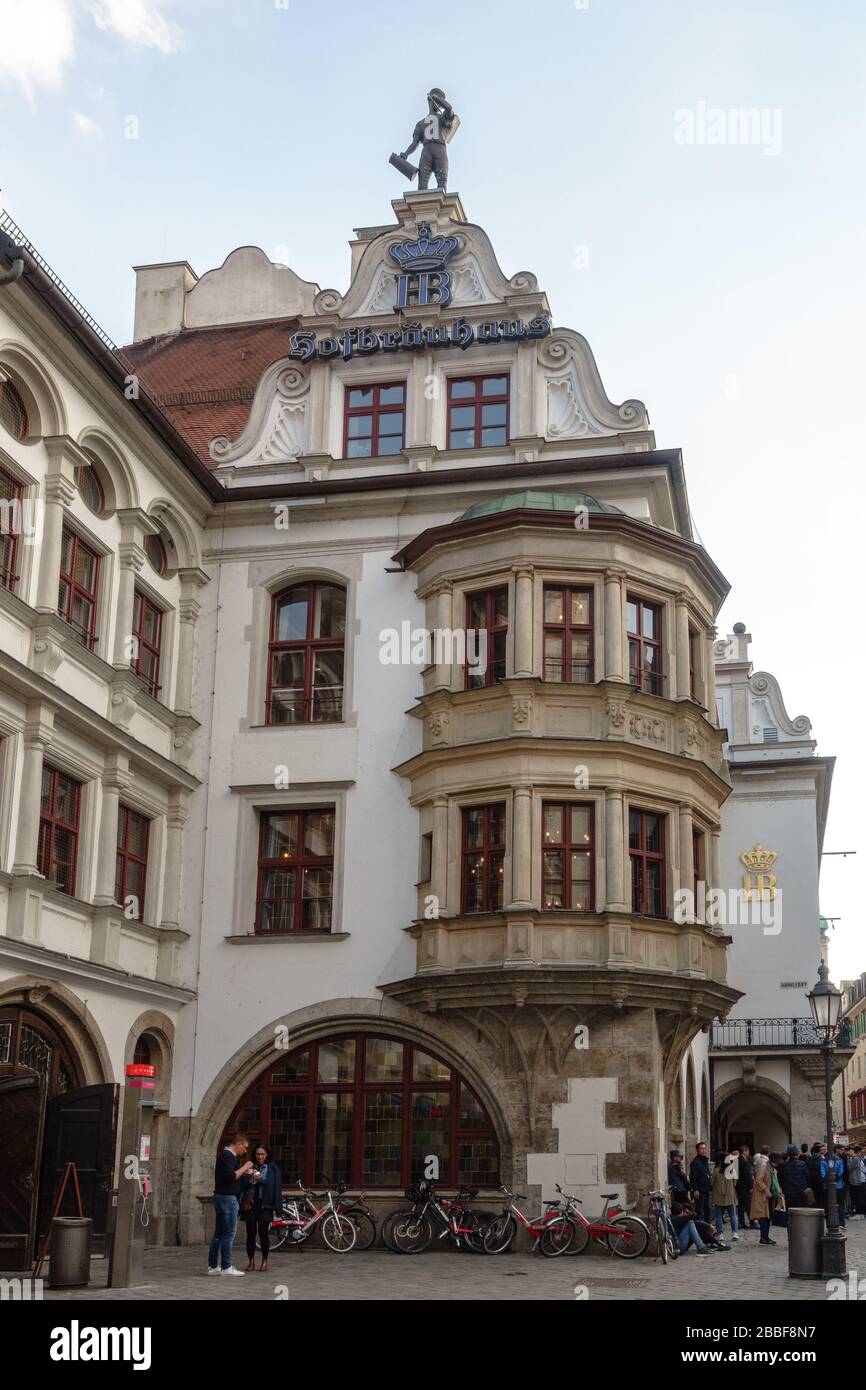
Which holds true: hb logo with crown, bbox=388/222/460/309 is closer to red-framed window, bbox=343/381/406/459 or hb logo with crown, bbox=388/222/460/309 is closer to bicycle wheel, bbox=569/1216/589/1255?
red-framed window, bbox=343/381/406/459

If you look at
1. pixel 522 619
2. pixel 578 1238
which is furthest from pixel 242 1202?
pixel 522 619

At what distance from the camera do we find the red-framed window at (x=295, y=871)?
27.6 m

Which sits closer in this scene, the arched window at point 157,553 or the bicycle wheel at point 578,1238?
the bicycle wheel at point 578,1238

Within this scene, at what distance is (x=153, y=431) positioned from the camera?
88.1 feet

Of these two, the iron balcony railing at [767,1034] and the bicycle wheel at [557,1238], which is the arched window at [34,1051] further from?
the iron balcony railing at [767,1034]

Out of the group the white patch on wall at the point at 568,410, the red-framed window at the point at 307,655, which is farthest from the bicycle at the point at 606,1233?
the white patch on wall at the point at 568,410

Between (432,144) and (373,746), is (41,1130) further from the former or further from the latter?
(432,144)

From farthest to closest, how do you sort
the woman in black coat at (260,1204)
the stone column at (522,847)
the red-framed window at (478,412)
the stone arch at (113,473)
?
the red-framed window at (478,412) < the stone arch at (113,473) < the stone column at (522,847) < the woman in black coat at (260,1204)

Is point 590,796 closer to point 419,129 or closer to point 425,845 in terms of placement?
point 425,845

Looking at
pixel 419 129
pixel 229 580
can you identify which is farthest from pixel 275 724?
pixel 419 129

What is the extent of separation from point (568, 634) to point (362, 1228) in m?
9.85

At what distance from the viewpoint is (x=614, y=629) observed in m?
26.6

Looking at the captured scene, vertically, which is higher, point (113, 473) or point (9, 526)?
point (113, 473)

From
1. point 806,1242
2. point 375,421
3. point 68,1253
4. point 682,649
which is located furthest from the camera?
→ point 375,421
